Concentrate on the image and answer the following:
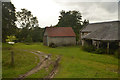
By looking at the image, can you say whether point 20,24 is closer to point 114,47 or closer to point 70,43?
point 70,43

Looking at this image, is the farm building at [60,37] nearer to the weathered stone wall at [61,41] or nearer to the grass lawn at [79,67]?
the weathered stone wall at [61,41]

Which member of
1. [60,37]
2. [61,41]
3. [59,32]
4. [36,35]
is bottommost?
[61,41]

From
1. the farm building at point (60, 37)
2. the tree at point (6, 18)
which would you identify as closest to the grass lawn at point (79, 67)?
the tree at point (6, 18)

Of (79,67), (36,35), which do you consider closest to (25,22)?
(36,35)

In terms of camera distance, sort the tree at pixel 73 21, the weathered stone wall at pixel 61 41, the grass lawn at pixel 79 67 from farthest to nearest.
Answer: the tree at pixel 73 21 → the weathered stone wall at pixel 61 41 → the grass lawn at pixel 79 67

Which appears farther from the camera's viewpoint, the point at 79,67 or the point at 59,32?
the point at 59,32

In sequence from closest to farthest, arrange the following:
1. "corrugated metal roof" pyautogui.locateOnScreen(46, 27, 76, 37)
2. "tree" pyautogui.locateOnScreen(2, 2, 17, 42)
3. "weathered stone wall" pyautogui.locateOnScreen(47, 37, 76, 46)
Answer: "tree" pyautogui.locateOnScreen(2, 2, 17, 42) → "weathered stone wall" pyautogui.locateOnScreen(47, 37, 76, 46) → "corrugated metal roof" pyautogui.locateOnScreen(46, 27, 76, 37)

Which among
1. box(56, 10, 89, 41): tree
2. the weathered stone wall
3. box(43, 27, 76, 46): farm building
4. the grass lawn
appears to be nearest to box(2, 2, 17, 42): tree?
box(43, 27, 76, 46): farm building

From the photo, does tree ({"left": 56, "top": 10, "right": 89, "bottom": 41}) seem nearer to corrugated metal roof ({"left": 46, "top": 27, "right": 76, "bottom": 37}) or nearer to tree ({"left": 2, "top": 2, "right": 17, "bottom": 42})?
corrugated metal roof ({"left": 46, "top": 27, "right": 76, "bottom": 37})

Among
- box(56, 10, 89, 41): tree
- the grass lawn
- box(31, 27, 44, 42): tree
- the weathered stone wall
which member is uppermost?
box(56, 10, 89, 41): tree

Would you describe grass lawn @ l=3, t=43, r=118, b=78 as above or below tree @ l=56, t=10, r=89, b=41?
below

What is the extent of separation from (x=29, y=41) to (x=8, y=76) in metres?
34.2

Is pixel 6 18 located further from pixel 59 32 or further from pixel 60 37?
pixel 60 37

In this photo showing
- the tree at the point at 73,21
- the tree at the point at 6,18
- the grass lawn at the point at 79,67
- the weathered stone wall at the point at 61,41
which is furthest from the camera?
the tree at the point at 73,21
